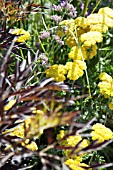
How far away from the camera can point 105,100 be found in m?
2.38

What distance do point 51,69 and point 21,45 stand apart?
0.59 feet

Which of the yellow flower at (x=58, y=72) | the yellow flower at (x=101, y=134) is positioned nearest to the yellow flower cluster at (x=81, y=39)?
the yellow flower at (x=58, y=72)

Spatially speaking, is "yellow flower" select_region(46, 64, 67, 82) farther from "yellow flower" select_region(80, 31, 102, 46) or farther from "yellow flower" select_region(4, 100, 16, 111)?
"yellow flower" select_region(4, 100, 16, 111)

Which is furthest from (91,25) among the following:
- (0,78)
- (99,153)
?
(0,78)

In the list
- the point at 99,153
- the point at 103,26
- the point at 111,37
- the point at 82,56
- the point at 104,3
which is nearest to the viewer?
the point at 82,56

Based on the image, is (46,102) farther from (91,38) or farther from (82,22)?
(82,22)

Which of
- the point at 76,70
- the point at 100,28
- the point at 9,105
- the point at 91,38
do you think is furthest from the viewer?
the point at 100,28

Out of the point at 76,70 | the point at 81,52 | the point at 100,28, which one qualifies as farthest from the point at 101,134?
the point at 100,28

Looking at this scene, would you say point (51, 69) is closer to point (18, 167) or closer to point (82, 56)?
point (82, 56)

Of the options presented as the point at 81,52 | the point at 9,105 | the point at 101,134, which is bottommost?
the point at 101,134

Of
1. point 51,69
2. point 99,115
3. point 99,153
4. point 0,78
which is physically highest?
point 0,78

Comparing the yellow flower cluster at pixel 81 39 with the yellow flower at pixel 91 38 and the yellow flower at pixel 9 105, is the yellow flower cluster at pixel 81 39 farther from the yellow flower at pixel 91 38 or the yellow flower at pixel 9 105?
the yellow flower at pixel 9 105

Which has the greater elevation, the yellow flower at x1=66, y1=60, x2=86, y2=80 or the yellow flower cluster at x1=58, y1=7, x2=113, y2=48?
the yellow flower cluster at x1=58, y1=7, x2=113, y2=48

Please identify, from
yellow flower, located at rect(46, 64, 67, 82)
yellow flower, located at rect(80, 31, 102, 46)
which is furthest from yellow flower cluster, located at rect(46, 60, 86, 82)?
yellow flower, located at rect(80, 31, 102, 46)
